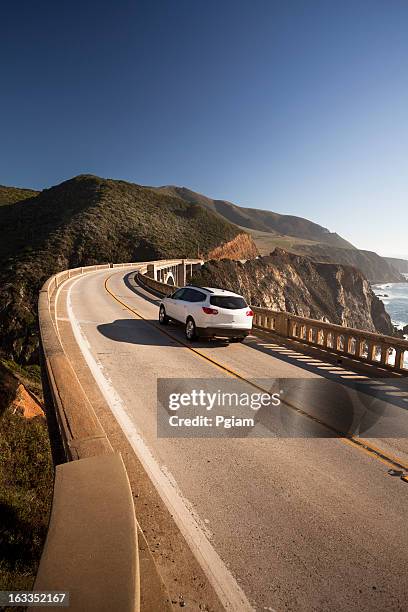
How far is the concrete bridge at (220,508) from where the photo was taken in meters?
2.14

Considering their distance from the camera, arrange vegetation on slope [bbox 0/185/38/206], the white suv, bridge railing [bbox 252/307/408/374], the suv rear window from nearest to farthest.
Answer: bridge railing [bbox 252/307/408/374], the white suv, the suv rear window, vegetation on slope [bbox 0/185/38/206]

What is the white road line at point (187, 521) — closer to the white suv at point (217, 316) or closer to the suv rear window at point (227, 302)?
the white suv at point (217, 316)

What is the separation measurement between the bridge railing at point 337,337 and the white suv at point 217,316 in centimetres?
176

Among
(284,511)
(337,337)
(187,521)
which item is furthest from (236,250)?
(187,521)

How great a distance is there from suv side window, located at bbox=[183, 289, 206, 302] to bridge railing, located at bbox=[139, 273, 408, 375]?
2994 mm

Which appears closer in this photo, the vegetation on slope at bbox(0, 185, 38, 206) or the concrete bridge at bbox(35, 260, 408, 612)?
the concrete bridge at bbox(35, 260, 408, 612)

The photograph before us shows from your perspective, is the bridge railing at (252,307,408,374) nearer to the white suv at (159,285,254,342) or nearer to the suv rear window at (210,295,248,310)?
the white suv at (159,285,254,342)

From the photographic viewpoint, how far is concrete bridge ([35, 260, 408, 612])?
2141mm

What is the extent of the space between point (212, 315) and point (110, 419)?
5566 millimetres

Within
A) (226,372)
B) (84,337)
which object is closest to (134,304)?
(84,337)

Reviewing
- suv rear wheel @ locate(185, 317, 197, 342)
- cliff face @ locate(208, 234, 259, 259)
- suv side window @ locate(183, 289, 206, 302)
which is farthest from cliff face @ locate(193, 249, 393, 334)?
suv rear wheel @ locate(185, 317, 197, 342)

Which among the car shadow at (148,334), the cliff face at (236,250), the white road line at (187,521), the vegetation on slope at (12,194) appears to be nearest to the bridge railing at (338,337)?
the car shadow at (148,334)

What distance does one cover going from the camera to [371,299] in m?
106

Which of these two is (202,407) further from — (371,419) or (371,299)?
(371,299)
